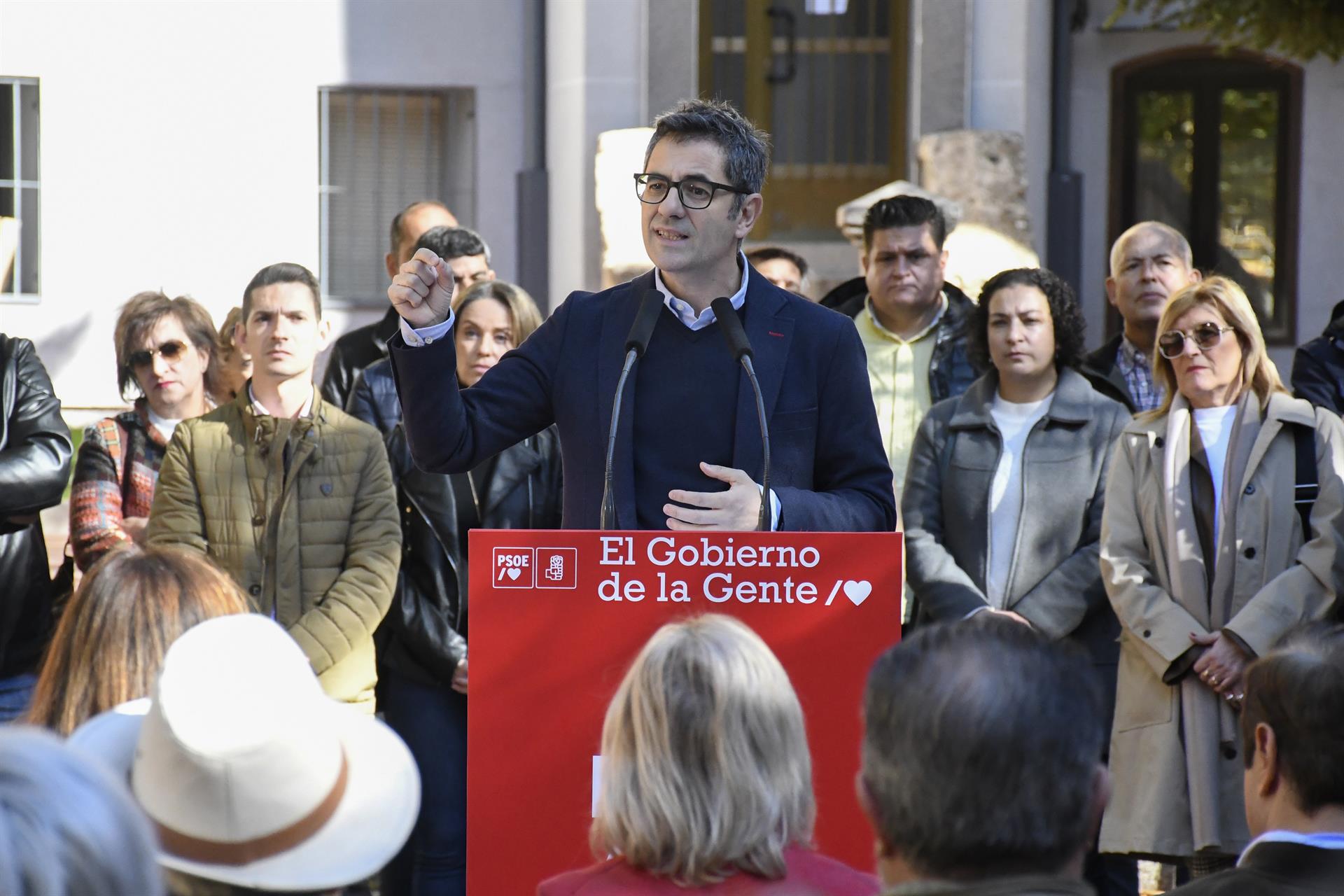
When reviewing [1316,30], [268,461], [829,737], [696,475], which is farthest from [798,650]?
[1316,30]

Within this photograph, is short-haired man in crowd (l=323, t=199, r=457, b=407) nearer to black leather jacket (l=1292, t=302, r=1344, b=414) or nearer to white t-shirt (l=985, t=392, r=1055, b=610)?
white t-shirt (l=985, t=392, r=1055, b=610)

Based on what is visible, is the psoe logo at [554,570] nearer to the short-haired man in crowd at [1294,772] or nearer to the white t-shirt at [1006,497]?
the short-haired man in crowd at [1294,772]

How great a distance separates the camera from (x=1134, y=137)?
12.3 m

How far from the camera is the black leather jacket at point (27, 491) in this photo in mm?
4773

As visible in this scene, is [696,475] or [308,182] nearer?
[696,475]

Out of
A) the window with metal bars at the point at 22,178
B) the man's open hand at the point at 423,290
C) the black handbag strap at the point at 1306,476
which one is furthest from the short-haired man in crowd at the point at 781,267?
the window with metal bars at the point at 22,178

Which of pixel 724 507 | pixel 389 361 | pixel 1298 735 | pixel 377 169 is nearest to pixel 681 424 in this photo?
pixel 724 507

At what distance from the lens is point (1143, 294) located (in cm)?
612

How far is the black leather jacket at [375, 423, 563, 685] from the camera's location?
5027mm

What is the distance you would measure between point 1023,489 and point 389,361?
193 centimetres

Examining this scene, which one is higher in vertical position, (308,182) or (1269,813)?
(308,182)

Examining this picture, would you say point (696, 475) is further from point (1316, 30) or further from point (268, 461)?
point (1316, 30)

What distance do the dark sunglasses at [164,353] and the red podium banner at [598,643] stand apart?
9.77ft

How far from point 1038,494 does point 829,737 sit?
2.66m
